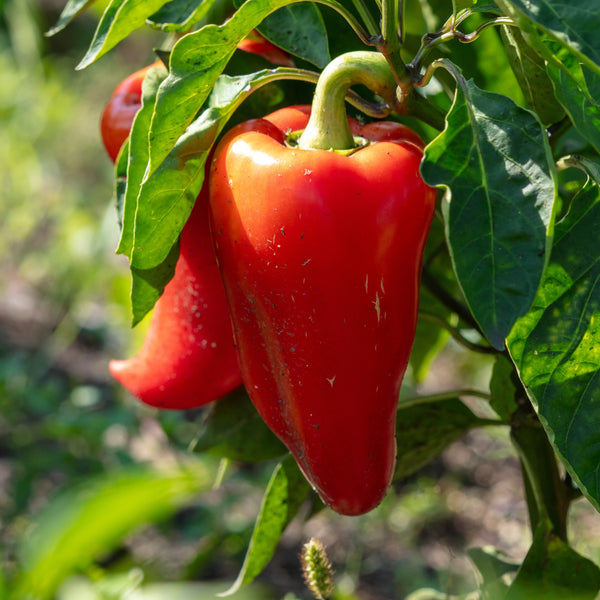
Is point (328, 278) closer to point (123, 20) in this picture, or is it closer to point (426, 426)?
point (123, 20)

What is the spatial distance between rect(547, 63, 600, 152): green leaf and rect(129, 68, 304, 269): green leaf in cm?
21

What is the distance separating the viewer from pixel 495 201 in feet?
1.71

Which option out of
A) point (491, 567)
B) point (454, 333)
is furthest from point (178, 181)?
point (491, 567)

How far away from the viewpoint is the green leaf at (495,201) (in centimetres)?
50

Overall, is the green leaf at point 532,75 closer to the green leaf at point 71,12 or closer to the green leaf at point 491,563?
the green leaf at point 71,12

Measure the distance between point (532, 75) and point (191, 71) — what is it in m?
0.28

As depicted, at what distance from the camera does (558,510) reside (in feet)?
2.85

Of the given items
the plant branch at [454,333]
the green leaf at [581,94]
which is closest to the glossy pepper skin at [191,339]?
the plant branch at [454,333]

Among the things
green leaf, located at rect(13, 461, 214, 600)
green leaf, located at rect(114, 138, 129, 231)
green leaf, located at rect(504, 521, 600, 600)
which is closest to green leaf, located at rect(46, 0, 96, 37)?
green leaf, located at rect(114, 138, 129, 231)

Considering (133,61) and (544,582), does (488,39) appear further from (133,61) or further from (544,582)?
(133,61)

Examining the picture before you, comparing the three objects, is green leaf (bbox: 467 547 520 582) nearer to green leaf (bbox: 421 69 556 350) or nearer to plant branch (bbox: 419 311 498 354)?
plant branch (bbox: 419 311 498 354)

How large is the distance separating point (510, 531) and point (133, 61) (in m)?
4.42

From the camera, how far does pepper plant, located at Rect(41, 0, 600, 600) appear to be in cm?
51

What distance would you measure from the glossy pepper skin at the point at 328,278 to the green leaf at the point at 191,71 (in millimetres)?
51
